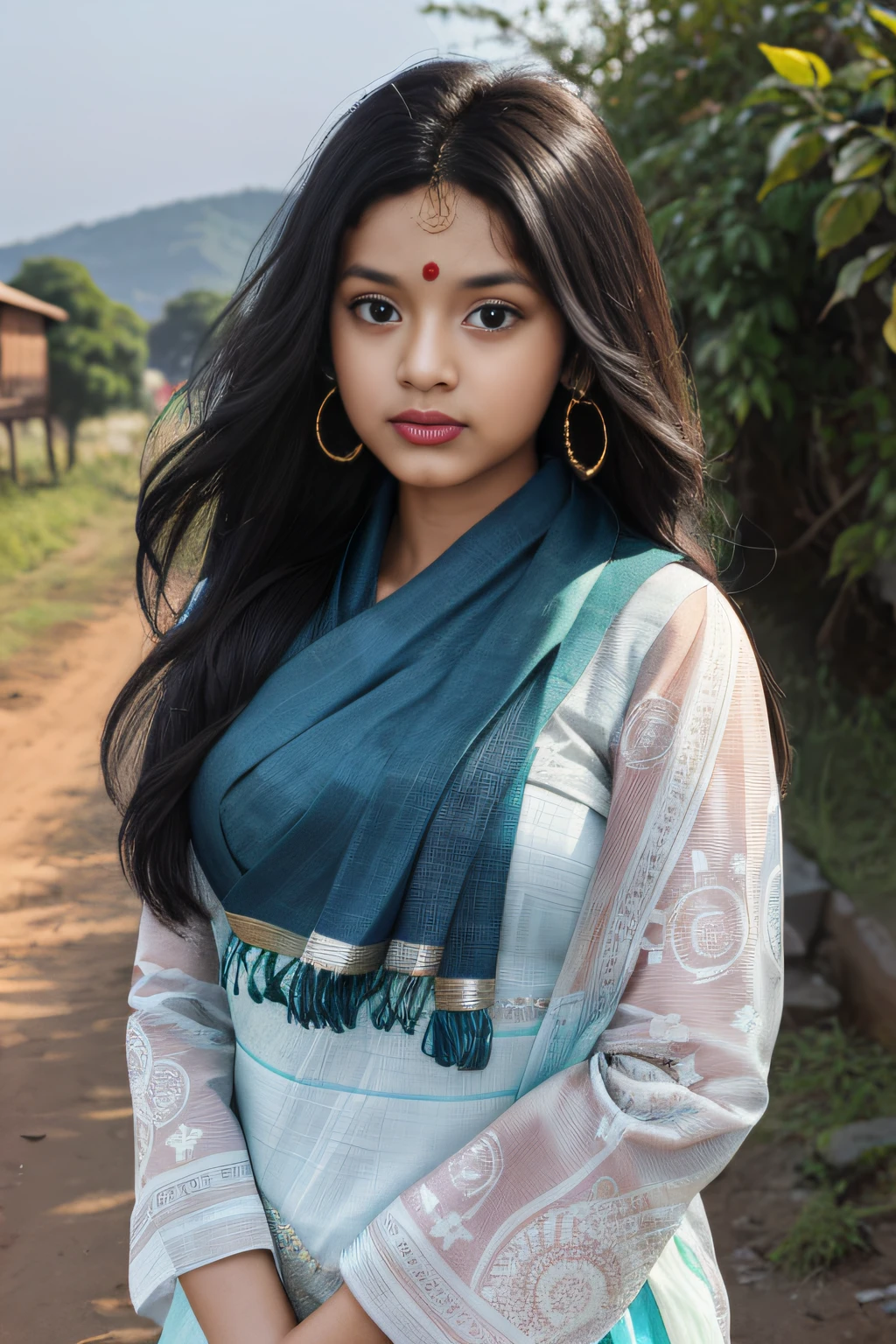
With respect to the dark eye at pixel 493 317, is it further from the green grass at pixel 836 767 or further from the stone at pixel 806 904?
the stone at pixel 806 904

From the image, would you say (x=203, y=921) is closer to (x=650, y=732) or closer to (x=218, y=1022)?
(x=218, y=1022)

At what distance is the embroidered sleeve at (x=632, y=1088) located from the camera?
0.94 m

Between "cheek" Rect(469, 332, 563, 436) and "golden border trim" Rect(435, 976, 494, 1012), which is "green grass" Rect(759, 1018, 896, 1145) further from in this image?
"cheek" Rect(469, 332, 563, 436)

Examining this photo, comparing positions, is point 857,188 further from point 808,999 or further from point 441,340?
point 808,999

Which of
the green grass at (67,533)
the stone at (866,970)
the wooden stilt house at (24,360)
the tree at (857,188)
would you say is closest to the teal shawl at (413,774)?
the tree at (857,188)

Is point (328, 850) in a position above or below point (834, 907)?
above

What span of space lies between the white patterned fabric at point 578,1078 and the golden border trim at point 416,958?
68 mm

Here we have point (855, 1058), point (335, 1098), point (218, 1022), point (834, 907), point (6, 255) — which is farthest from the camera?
point (6, 255)

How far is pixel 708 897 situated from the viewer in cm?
96

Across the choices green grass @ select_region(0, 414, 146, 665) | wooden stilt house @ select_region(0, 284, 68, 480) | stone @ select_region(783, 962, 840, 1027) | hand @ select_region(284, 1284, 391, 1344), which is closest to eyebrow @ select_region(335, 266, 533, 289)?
hand @ select_region(284, 1284, 391, 1344)

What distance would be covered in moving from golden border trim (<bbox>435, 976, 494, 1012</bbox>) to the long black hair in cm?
34

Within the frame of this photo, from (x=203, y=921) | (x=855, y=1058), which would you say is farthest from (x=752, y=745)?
(x=855, y=1058)

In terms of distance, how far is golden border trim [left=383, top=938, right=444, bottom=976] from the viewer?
0.99 metres

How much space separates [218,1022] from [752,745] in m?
0.62
